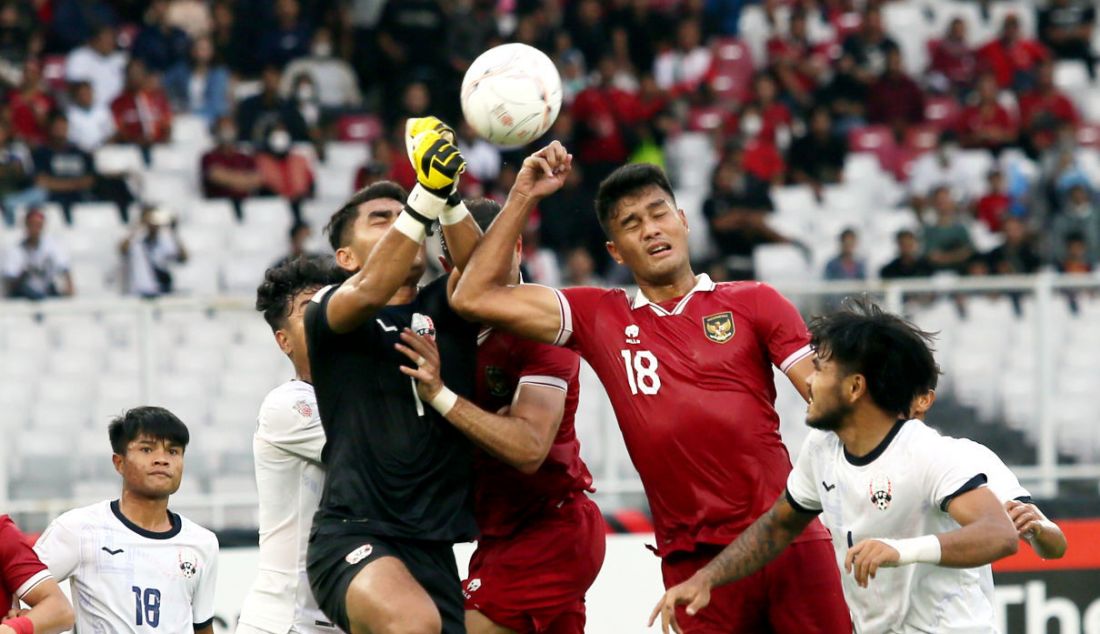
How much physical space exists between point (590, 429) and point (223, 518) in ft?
7.84

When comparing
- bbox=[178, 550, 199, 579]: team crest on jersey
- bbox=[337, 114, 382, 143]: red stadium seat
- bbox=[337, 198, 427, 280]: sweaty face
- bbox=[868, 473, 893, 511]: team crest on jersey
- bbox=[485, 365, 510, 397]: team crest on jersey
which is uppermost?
bbox=[337, 114, 382, 143]: red stadium seat

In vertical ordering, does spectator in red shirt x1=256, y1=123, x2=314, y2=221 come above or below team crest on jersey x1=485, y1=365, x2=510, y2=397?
above

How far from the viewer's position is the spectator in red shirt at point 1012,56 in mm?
19797

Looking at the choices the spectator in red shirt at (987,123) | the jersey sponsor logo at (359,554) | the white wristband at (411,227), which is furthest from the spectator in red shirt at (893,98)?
the jersey sponsor logo at (359,554)

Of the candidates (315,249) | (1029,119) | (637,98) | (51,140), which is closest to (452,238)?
(315,249)

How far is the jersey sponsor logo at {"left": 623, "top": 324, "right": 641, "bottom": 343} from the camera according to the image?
21.8ft

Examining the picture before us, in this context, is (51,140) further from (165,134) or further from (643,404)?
(643,404)

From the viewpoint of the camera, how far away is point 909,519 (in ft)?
18.4

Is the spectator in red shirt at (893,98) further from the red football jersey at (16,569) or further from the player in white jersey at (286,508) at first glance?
the red football jersey at (16,569)

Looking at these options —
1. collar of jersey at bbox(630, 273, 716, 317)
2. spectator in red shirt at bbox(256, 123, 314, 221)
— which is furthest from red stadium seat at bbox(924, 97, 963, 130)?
collar of jersey at bbox(630, 273, 716, 317)

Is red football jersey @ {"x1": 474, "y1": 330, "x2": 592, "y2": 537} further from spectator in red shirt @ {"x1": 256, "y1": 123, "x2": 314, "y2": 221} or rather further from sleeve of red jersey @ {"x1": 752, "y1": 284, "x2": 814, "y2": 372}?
spectator in red shirt @ {"x1": 256, "y1": 123, "x2": 314, "y2": 221}

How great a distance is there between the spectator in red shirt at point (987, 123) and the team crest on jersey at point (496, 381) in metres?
13.1

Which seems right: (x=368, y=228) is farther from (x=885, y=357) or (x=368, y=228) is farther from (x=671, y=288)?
(x=885, y=357)

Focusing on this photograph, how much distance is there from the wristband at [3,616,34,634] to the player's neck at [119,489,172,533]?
0.88 m
